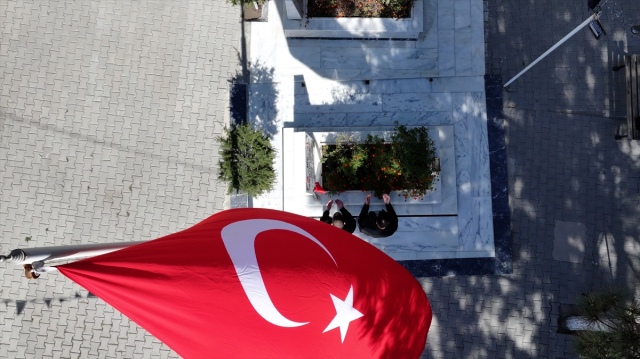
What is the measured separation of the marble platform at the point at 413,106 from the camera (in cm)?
873

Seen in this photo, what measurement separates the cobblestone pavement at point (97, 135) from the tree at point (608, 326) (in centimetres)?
848

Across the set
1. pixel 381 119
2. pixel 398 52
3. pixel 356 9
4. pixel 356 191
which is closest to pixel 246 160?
pixel 356 191

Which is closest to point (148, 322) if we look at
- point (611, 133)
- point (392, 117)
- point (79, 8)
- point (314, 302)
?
point (314, 302)

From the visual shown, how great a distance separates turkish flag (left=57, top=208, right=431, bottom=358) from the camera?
371 centimetres

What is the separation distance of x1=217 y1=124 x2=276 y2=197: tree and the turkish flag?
2352 mm

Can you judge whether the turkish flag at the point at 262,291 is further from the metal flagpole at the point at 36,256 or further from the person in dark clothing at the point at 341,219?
the person in dark clothing at the point at 341,219

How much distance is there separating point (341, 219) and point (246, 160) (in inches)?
91.7

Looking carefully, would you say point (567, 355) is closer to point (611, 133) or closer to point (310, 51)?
point (611, 133)

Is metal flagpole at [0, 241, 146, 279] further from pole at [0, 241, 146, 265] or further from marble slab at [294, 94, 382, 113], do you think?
marble slab at [294, 94, 382, 113]

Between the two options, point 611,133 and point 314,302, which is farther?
point 611,133

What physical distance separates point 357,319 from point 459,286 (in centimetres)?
521

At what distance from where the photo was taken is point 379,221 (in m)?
7.16

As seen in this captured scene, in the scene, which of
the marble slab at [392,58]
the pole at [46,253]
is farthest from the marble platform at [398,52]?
the pole at [46,253]

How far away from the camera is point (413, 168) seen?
7.72 m
